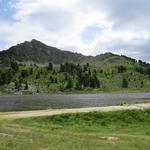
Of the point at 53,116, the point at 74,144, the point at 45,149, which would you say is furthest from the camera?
the point at 53,116

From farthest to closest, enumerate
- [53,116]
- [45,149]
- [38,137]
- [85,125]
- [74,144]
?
1. [53,116]
2. [85,125]
3. [38,137]
4. [74,144]
5. [45,149]

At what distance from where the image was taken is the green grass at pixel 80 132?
28.8 metres

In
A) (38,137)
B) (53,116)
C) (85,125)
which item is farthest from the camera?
(53,116)

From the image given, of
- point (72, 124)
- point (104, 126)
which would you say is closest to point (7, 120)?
point (72, 124)

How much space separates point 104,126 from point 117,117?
6.08m

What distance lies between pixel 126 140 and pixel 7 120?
20877 mm

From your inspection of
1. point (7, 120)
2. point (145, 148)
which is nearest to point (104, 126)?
point (7, 120)

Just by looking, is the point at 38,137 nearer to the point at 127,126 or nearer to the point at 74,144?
the point at 74,144

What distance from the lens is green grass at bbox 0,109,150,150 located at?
28.8m

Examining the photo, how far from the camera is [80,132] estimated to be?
134 feet

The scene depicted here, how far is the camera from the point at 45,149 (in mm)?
26672

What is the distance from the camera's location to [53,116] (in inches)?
2082

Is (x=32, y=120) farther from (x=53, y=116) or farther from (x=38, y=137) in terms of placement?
(x=38, y=137)

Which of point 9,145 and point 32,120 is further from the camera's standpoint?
point 32,120
